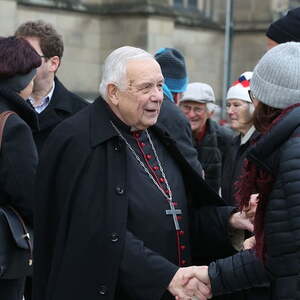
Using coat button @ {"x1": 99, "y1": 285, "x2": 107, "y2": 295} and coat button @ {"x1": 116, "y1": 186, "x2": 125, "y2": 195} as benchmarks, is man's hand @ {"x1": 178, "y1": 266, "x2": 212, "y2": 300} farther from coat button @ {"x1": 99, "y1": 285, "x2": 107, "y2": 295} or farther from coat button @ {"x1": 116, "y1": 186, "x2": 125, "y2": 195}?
coat button @ {"x1": 116, "y1": 186, "x2": 125, "y2": 195}

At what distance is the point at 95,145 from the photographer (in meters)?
3.91

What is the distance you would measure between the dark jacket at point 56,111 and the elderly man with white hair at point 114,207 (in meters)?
1.47

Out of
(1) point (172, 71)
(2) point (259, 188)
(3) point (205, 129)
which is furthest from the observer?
(3) point (205, 129)

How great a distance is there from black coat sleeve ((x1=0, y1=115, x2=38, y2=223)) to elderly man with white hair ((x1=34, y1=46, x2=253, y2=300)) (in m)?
0.66

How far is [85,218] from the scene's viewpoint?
3842mm

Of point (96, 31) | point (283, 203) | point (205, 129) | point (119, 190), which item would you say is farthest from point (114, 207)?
point (96, 31)

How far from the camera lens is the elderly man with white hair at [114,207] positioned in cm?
384

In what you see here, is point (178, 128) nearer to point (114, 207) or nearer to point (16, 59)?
point (16, 59)

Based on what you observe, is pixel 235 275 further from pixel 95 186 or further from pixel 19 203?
pixel 19 203

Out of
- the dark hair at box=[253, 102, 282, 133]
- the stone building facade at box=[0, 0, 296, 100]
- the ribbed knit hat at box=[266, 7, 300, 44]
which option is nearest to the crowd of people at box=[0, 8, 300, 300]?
the dark hair at box=[253, 102, 282, 133]

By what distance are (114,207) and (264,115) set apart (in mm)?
813

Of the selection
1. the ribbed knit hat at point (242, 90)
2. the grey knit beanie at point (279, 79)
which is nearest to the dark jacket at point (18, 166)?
the grey knit beanie at point (279, 79)

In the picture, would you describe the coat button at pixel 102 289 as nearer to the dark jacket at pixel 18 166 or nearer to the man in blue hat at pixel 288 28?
the dark jacket at pixel 18 166

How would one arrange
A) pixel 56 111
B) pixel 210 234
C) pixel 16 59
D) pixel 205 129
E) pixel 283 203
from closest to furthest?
pixel 283 203 < pixel 210 234 < pixel 16 59 < pixel 56 111 < pixel 205 129
